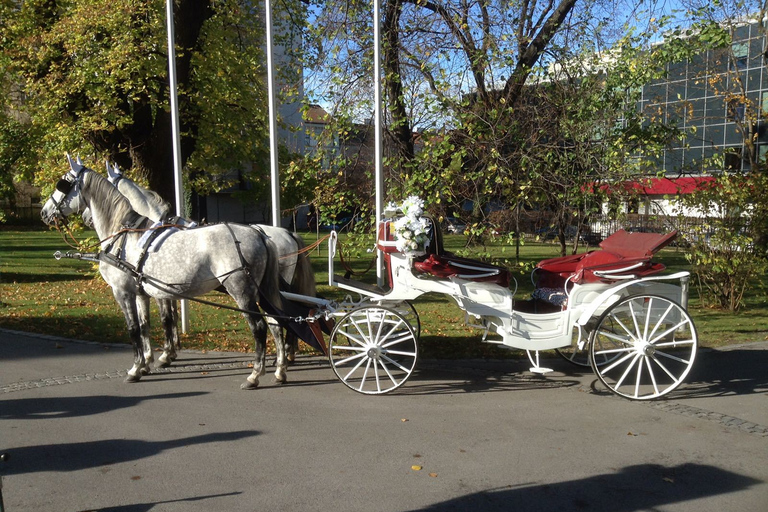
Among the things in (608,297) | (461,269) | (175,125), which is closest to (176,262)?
(461,269)

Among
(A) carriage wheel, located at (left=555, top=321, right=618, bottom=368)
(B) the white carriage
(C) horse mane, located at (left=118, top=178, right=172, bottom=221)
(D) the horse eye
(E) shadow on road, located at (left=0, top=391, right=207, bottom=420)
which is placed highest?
(D) the horse eye

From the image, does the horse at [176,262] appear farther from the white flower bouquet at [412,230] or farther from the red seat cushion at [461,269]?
the red seat cushion at [461,269]

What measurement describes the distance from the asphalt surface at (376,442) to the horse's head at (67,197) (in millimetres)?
1931

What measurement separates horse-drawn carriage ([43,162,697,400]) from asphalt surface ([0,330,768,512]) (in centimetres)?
45

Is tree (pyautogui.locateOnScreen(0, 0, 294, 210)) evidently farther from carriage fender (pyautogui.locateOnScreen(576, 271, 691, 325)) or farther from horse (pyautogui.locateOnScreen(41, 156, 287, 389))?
carriage fender (pyautogui.locateOnScreen(576, 271, 691, 325))

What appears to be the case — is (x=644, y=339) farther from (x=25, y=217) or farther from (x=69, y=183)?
(x=25, y=217)

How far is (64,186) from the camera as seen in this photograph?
299 inches

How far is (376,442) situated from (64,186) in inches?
186

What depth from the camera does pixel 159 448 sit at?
18.1 feet

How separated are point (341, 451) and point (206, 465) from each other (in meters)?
1.08

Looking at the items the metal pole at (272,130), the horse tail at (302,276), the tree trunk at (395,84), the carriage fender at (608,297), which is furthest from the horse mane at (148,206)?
the carriage fender at (608,297)

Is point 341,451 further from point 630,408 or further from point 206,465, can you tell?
point 630,408

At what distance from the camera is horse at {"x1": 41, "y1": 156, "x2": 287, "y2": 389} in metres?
7.25

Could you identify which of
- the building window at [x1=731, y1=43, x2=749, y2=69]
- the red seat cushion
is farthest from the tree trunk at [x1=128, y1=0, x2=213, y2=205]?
the building window at [x1=731, y1=43, x2=749, y2=69]
